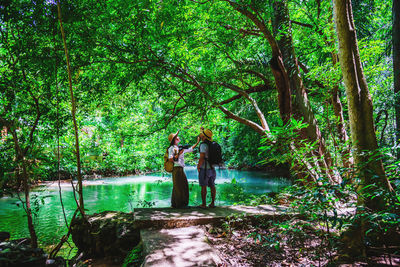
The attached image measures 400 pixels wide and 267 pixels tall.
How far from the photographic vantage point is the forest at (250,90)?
2.21 meters

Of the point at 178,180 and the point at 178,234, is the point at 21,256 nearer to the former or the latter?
the point at 178,234

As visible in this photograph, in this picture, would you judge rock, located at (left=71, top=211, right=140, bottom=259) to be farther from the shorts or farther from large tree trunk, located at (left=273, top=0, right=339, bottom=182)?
large tree trunk, located at (left=273, top=0, right=339, bottom=182)

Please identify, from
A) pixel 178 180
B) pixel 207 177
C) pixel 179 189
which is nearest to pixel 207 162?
pixel 207 177

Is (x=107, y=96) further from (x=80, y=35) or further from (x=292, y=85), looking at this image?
(x=292, y=85)

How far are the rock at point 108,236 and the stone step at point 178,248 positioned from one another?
2.08 ft

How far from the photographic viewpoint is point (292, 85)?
5141 millimetres

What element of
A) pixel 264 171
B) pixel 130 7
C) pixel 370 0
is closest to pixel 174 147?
pixel 130 7

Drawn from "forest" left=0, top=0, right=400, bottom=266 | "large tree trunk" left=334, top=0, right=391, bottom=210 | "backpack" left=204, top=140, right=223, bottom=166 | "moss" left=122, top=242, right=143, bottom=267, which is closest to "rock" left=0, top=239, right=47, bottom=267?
"forest" left=0, top=0, right=400, bottom=266

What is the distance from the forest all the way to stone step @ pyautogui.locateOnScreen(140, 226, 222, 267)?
48 centimetres

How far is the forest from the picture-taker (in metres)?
2.21

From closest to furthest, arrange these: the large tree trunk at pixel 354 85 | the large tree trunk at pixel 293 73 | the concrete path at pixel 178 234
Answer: the large tree trunk at pixel 354 85 → the concrete path at pixel 178 234 → the large tree trunk at pixel 293 73

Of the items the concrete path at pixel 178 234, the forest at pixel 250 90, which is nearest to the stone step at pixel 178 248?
the concrete path at pixel 178 234

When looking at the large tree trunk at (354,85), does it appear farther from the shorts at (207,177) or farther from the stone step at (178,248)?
the shorts at (207,177)

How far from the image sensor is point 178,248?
277cm
